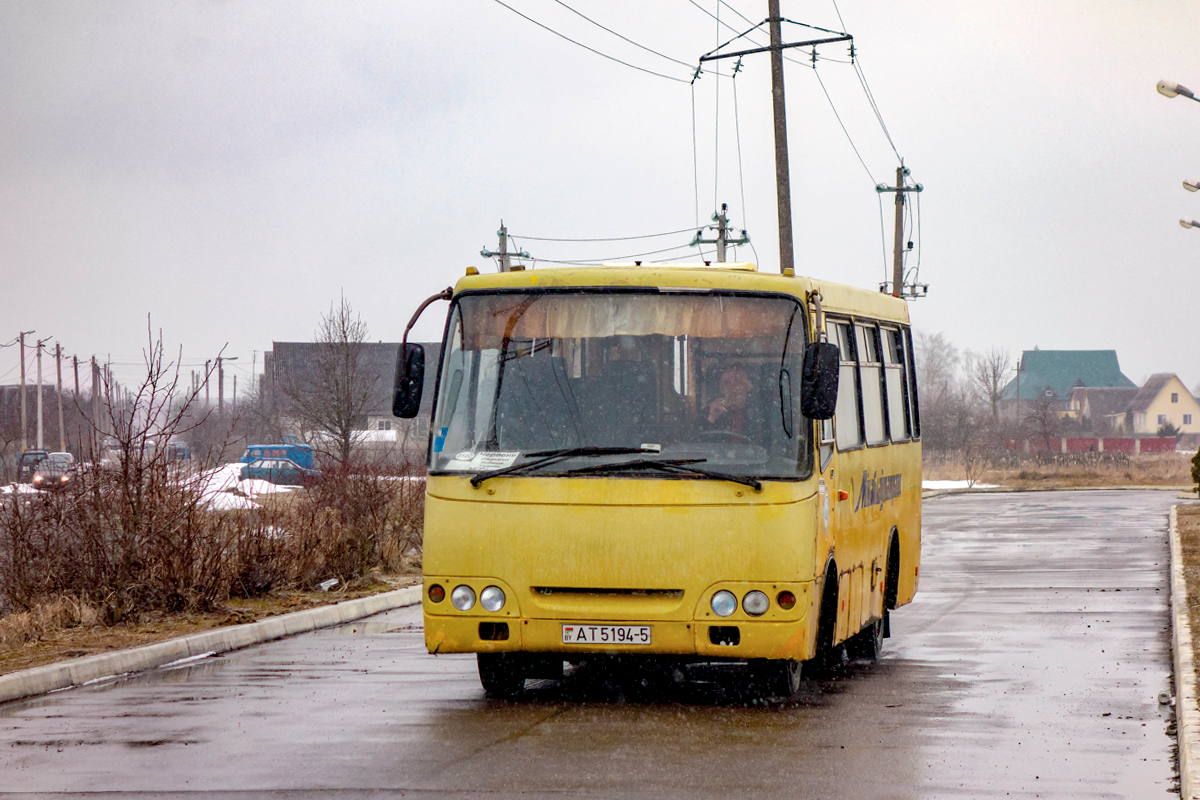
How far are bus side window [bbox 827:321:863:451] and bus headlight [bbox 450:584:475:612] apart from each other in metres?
2.66

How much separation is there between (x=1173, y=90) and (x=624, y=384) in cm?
1749

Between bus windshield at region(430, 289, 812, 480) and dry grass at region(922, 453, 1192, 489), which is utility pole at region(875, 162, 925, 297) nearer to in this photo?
dry grass at region(922, 453, 1192, 489)

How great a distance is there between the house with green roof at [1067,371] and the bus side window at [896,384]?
463ft

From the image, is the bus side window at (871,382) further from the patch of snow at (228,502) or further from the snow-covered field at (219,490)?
the patch of snow at (228,502)

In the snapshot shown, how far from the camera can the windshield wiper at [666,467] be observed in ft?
30.3

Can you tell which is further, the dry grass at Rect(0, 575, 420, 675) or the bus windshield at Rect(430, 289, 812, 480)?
the dry grass at Rect(0, 575, 420, 675)

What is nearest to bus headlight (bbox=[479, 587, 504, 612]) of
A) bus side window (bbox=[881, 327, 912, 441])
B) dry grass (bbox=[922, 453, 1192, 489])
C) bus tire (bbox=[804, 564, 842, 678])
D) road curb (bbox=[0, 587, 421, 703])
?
bus tire (bbox=[804, 564, 842, 678])

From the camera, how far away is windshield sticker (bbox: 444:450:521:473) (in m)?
9.47

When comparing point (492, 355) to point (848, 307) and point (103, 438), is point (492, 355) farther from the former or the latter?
point (103, 438)

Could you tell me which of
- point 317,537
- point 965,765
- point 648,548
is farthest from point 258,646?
point 965,765

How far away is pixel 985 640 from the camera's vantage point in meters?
13.7

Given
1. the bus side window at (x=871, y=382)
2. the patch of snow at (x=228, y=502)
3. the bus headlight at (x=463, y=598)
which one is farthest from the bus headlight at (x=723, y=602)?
the patch of snow at (x=228, y=502)

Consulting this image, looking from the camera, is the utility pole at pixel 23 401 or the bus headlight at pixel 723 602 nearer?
the bus headlight at pixel 723 602

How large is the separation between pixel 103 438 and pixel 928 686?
786 cm
